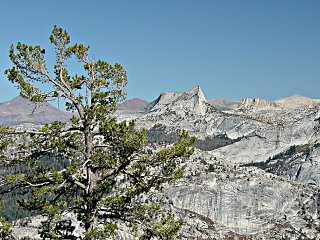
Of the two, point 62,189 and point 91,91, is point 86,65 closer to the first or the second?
point 91,91

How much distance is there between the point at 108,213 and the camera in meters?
23.6

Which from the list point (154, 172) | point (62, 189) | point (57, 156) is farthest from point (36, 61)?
point (154, 172)

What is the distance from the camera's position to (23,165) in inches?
887

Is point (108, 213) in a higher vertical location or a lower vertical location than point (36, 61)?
lower

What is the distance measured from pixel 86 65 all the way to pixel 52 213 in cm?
777

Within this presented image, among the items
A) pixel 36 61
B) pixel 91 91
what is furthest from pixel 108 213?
pixel 36 61

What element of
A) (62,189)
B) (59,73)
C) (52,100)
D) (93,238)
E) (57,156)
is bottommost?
(93,238)

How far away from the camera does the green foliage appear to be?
72.6 ft

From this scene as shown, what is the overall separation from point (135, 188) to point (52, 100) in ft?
20.0

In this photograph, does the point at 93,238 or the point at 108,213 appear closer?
the point at 93,238

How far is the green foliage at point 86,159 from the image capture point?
72.6 feet

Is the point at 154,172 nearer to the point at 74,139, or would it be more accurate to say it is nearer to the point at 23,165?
the point at 74,139

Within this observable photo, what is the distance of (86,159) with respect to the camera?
2270 centimetres

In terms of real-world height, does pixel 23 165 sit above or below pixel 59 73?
below
